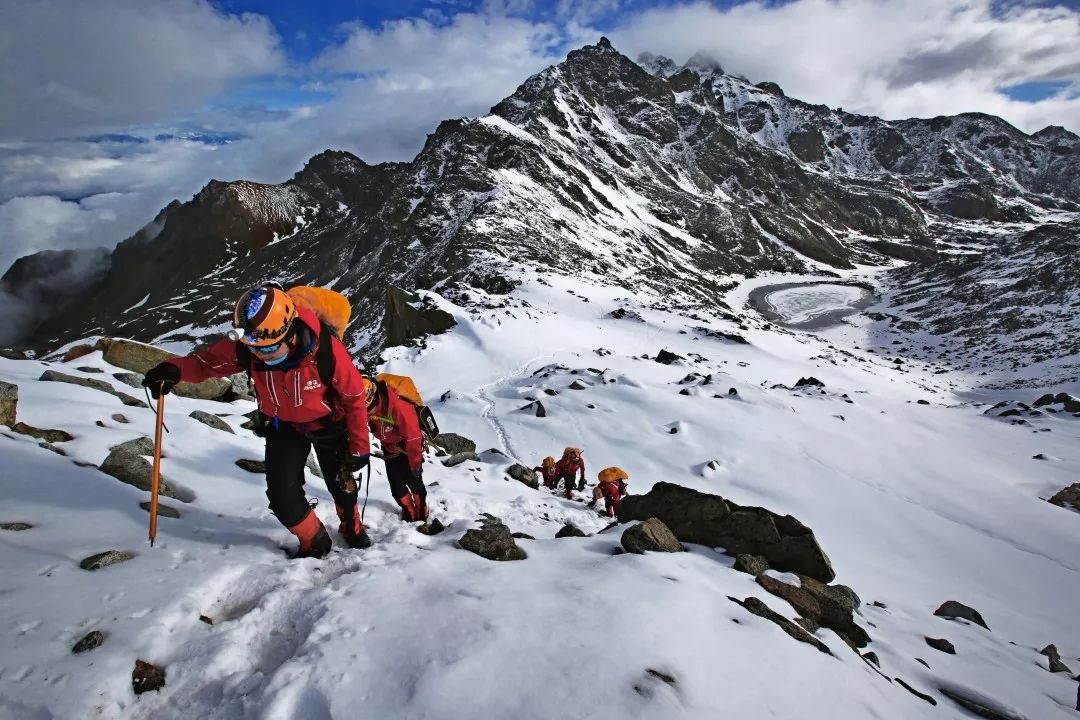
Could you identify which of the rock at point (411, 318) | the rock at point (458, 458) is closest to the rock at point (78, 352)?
the rock at point (458, 458)

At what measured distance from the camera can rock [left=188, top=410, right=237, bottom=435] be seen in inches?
283

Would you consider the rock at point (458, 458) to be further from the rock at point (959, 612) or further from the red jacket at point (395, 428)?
the rock at point (959, 612)

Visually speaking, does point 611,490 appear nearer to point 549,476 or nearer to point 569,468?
point 569,468

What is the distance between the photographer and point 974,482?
480 inches

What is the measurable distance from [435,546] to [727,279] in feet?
300

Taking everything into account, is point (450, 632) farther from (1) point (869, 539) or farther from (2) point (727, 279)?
(2) point (727, 279)

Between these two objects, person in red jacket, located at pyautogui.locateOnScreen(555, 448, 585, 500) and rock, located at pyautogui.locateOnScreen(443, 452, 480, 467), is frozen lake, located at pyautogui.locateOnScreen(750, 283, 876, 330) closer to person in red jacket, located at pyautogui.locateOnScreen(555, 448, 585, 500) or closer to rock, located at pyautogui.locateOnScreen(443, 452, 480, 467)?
person in red jacket, located at pyautogui.locateOnScreen(555, 448, 585, 500)

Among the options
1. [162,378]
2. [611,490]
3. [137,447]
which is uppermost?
[162,378]

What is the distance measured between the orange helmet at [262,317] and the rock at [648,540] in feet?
12.1

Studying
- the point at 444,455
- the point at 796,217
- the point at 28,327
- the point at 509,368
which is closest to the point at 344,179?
the point at 28,327

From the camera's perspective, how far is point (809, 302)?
268 feet

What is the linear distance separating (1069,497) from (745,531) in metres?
10.3

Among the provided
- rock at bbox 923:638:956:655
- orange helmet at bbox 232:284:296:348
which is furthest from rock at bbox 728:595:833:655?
orange helmet at bbox 232:284:296:348

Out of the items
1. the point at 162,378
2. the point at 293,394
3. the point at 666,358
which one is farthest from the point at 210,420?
the point at 666,358
